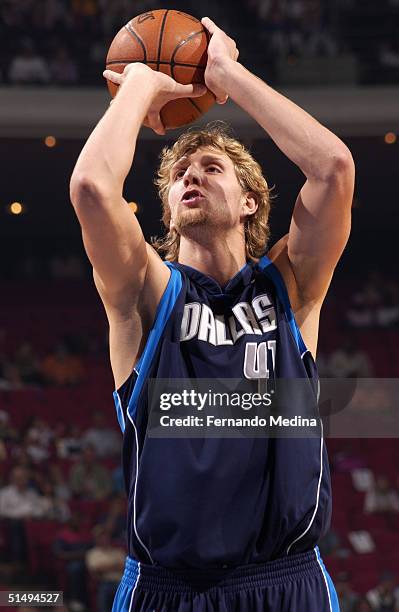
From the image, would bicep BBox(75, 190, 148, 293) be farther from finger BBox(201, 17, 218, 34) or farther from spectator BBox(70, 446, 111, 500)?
spectator BBox(70, 446, 111, 500)

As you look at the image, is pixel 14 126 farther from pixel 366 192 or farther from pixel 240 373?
pixel 240 373

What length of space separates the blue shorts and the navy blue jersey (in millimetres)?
34

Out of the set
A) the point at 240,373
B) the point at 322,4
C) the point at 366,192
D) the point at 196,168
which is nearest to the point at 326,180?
the point at 196,168

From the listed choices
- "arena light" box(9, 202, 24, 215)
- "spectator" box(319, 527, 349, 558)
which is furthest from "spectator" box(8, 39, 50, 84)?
"spectator" box(319, 527, 349, 558)

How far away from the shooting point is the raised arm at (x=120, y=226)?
7.42 ft

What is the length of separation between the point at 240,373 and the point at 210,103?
0.88 meters

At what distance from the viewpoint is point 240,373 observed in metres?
2.36

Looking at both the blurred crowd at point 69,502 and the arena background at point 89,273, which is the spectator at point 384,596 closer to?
the arena background at point 89,273

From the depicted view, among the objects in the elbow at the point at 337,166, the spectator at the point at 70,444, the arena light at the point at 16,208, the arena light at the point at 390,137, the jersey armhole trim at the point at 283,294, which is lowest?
the jersey armhole trim at the point at 283,294

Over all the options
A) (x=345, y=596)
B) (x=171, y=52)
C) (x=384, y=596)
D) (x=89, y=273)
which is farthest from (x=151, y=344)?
(x=89, y=273)

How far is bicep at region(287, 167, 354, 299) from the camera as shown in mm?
2414

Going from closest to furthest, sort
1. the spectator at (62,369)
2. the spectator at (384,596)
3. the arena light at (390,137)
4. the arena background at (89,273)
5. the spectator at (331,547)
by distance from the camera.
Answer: the spectator at (384,596)
the spectator at (331,547)
the arena background at (89,273)
the arena light at (390,137)
the spectator at (62,369)

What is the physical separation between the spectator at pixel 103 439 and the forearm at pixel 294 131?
718 centimetres

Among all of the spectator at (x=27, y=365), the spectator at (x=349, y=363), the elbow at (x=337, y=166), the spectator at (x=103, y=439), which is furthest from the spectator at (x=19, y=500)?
the elbow at (x=337, y=166)
